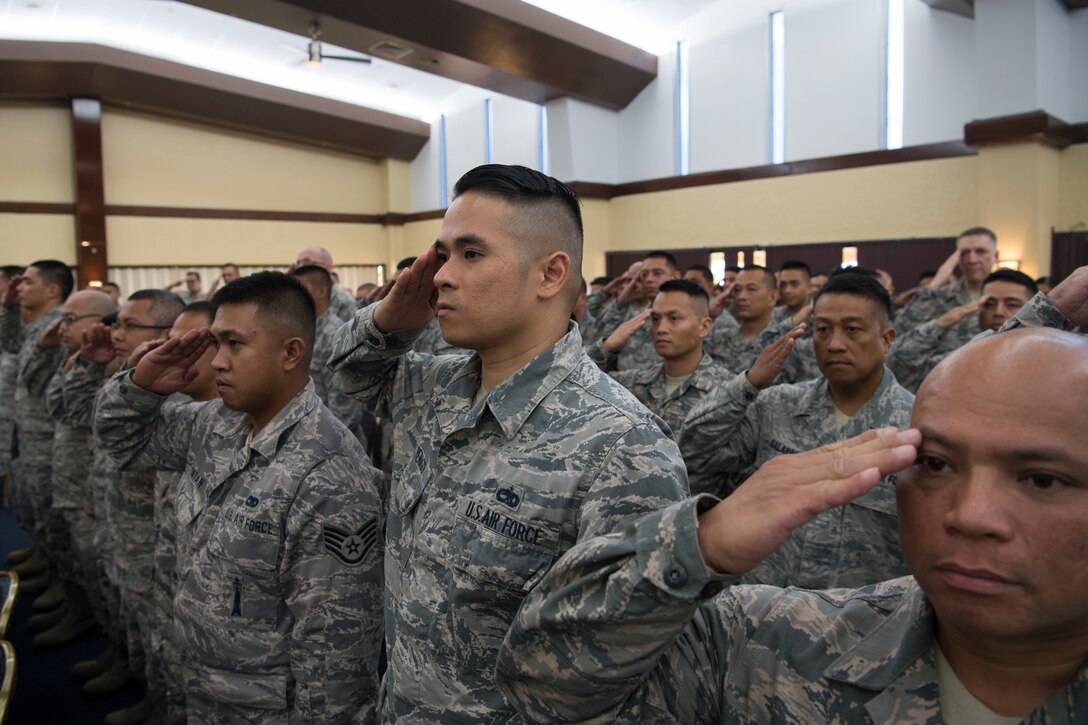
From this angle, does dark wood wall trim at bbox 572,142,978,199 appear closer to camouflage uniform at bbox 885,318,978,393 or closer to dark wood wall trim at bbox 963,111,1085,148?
dark wood wall trim at bbox 963,111,1085,148

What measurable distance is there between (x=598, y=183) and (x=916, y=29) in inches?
194

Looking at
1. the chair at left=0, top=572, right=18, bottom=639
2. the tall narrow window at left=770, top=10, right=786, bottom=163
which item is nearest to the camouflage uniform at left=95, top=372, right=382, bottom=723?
the chair at left=0, top=572, right=18, bottom=639

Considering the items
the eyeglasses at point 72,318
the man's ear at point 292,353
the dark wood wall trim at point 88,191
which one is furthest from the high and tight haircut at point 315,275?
the dark wood wall trim at point 88,191

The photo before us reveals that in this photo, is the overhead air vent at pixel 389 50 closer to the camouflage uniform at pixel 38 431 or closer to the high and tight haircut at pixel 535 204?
the camouflage uniform at pixel 38 431

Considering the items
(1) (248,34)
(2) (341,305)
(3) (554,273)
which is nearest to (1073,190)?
(2) (341,305)

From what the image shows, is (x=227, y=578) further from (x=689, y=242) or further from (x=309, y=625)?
(x=689, y=242)

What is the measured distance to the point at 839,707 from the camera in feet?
2.77

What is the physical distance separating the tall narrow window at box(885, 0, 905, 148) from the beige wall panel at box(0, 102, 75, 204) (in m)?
12.8

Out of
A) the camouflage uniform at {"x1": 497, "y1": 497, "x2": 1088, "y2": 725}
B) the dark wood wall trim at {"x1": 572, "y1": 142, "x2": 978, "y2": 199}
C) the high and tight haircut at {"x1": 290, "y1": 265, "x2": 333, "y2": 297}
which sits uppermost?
the dark wood wall trim at {"x1": 572, "y1": 142, "x2": 978, "y2": 199}

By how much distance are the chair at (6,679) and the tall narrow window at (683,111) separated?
10429 millimetres

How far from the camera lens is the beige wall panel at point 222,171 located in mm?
12484

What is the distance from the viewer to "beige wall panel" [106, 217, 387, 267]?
1249cm

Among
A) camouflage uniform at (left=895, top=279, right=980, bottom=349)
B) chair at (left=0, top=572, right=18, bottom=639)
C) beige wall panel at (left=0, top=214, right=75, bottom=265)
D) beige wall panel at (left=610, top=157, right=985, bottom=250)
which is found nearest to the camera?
chair at (left=0, top=572, right=18, bottom=639)

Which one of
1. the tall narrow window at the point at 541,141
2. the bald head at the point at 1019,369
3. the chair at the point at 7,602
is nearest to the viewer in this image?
the bald head at the point at 1019,369
